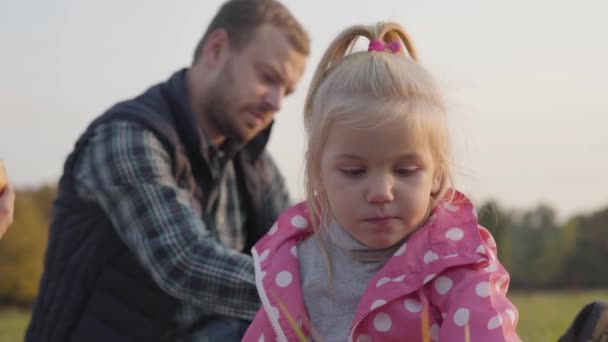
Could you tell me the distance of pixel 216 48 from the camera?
4824 mm

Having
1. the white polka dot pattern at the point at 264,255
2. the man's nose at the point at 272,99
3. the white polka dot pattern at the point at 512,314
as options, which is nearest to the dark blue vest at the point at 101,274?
the man's nose at the point at 272,99

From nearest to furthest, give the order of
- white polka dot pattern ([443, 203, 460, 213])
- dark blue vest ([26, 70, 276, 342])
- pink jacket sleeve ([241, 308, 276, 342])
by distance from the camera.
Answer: white polka dot pattern ([443, 203, 460, 213])
pink jacket sleeve ([241, 308, 276, 342])
dark blue vest ([26, 70, 276, 342])

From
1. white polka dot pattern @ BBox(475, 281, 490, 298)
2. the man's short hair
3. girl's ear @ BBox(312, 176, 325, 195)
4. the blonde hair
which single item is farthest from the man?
white polka dot pattern @ BBox(475, 281, 490, 298)

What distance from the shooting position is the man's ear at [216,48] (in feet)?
15.6

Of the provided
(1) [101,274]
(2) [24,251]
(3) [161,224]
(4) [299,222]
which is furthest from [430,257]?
(2) [24,251]

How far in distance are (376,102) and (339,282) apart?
54 centimetres

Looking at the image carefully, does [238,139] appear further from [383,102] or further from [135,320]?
[383,102]

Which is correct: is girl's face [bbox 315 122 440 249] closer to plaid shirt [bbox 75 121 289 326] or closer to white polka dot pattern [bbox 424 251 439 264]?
white polka dot pattern [bbox 424 251 439 264]

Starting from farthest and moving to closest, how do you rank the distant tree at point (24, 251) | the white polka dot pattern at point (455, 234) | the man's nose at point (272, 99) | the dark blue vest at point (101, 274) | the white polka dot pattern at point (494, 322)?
1. the distant tree at point (24, 251)
2. the man's nose at point (272, 99)
3. the dark blue vest at point (101, 274)
4. the white polka dot pattern at point (455, 234)
5. the white polka dot pattern at point (494, 322)

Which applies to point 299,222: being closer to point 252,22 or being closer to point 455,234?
point 455,234

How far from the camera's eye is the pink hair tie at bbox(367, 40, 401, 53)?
2467 mm

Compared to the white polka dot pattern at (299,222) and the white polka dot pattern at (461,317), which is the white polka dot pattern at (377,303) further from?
the white polka dot pattern at (299,222)

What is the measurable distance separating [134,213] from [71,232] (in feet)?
1.25

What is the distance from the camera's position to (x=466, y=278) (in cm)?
221
